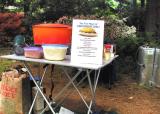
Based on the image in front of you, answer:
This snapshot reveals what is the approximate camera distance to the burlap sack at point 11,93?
4699 mm

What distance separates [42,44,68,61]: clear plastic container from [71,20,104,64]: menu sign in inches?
5.5

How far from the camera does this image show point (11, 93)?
471 centimetres

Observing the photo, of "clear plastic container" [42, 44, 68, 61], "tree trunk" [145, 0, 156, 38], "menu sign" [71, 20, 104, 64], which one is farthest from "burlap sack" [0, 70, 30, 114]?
"tree trunk" [145, 0, 156, 38]

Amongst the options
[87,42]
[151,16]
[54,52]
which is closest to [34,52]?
[54,52]

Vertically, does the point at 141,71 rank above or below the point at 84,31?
below

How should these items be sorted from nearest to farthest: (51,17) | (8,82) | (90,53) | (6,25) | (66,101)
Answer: (90,53)
(8,82)
(66,101)
(6,25)
(51,17)

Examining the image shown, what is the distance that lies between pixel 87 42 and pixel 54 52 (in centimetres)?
38

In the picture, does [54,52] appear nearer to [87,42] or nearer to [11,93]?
[87,42]

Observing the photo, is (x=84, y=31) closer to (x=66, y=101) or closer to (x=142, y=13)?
(x=66, y=101)

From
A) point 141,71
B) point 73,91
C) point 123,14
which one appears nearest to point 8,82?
point 73,91

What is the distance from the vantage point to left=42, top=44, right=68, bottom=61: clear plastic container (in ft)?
14.0

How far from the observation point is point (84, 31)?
4.21 meters

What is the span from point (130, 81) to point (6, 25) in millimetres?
5030

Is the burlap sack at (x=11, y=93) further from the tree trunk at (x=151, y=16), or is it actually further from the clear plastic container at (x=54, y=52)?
the tree trunk at (x=151, y=16)
